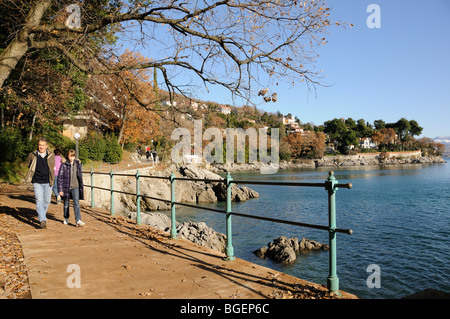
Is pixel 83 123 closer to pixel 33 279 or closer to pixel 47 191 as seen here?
pixel 47 191

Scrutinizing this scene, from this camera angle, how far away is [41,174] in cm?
798

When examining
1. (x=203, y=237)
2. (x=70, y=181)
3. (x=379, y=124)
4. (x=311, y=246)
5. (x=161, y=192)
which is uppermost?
(x=379, y=124)

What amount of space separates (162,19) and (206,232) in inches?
377

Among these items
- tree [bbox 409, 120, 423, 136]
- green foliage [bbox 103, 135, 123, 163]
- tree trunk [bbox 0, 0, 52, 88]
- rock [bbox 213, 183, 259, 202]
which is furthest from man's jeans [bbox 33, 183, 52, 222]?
tree [bbox 409, 120, 423, 136]

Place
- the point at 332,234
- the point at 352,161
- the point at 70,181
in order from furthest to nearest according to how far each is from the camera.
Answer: the point at 352,161 < the point at 70,181 < the point at 332,234

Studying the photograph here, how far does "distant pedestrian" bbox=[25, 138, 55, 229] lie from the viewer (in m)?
7.91

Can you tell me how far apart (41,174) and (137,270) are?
4.36m

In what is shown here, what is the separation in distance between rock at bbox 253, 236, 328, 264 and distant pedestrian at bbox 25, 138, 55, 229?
9127mm

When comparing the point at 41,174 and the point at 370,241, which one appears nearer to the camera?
the point at 41,174

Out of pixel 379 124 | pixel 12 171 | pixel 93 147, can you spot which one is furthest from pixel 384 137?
pixel 12 171

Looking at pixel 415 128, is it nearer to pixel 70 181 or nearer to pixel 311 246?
pixel 311 246

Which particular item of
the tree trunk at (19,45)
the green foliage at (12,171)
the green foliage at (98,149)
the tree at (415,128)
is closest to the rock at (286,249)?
the tree trunk at (19,45)

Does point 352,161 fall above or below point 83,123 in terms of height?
below
